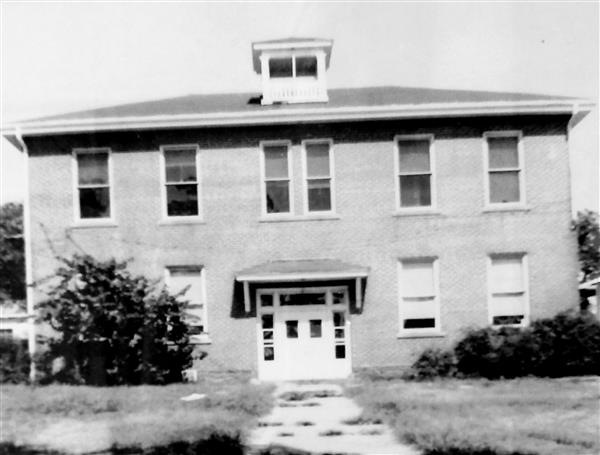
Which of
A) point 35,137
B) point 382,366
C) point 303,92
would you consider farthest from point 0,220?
point 382,366

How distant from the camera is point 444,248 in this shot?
1518 cm

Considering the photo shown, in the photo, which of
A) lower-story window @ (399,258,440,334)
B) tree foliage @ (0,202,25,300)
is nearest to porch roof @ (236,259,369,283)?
lower-story window @ (399,258,440,334)

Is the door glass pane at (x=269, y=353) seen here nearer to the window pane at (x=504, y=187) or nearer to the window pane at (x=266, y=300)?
the window pane at (x=266, y=300)

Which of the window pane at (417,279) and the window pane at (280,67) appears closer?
the window pane at (417,279)

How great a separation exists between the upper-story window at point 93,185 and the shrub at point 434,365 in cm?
792

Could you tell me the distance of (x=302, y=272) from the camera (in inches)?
573

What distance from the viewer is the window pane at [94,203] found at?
15555 mm

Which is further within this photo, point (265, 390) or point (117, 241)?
point (117, 241)

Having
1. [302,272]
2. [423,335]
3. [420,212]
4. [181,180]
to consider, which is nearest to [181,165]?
[181,180]

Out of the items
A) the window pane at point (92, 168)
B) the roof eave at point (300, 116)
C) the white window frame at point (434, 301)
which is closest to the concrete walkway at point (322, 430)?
the white window frame at point (434, 301)

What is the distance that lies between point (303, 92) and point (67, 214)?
6.46 m

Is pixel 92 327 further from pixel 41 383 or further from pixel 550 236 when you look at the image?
pixel 550 236

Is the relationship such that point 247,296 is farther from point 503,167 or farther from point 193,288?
point 503,167

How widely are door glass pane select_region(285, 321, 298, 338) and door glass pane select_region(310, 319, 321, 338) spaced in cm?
35
